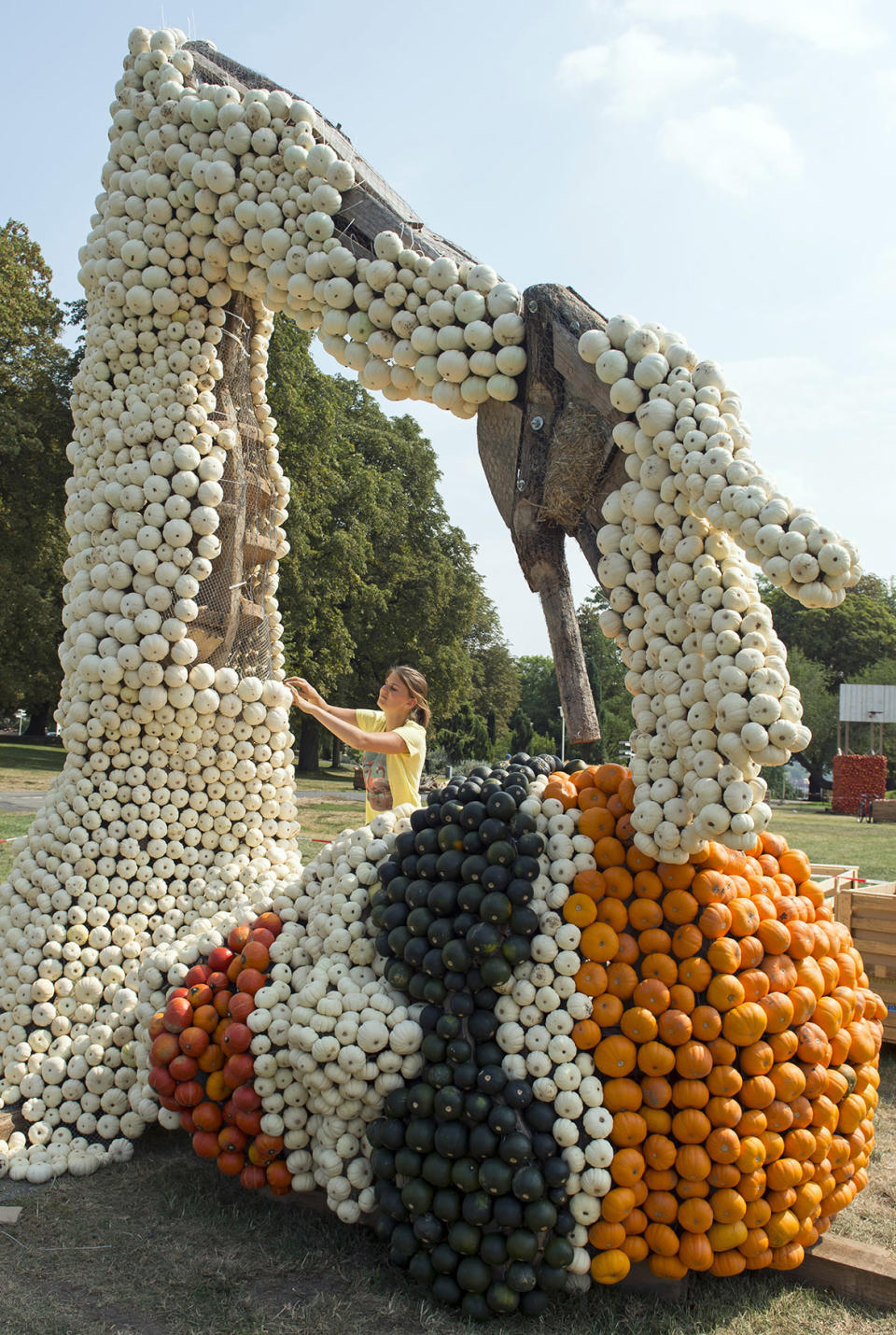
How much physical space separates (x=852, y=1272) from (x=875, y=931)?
2855 millimetres

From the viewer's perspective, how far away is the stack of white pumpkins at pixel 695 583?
2725 millimetres

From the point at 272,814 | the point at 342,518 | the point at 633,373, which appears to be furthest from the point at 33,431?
the point at 633,373

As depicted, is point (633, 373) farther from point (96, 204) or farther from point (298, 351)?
point (298, 351)

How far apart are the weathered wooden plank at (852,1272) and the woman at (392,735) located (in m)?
2.18

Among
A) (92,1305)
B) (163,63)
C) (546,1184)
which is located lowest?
(92,1305)

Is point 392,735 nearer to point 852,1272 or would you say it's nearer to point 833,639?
point 852,1272

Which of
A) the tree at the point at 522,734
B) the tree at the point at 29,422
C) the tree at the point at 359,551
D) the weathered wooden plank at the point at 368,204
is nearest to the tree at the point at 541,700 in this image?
the tree at the point at 522,734

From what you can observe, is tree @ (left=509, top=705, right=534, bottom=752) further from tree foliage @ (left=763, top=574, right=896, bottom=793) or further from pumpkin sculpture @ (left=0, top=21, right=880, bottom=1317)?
pumpkin sculpture @ (left=0, top=21, right=880, bottom=1317)

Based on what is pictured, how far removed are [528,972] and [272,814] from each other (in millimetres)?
1871

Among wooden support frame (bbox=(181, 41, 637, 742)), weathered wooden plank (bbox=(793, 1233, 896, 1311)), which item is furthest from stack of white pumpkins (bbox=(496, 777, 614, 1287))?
weathered wooden plank (bbox=(793, 1233, 896, 1311))

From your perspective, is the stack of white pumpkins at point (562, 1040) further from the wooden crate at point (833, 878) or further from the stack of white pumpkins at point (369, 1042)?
the wooden crate at point (833, 878)

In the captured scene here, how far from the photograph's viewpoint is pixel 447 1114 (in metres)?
2.85

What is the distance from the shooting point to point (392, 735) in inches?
173

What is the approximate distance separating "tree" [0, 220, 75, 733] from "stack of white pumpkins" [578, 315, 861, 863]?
14964 millimetres
